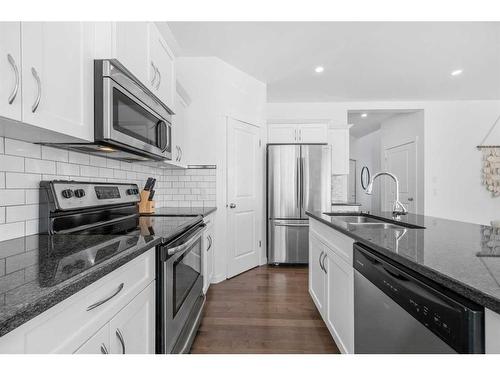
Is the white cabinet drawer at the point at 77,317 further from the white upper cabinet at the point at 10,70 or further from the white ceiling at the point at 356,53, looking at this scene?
the white ceiling at the point at 356,53

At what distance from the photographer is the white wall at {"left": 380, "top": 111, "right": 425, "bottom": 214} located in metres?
4.86

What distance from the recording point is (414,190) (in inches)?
198

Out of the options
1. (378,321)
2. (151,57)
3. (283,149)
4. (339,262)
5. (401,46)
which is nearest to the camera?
(378,321)

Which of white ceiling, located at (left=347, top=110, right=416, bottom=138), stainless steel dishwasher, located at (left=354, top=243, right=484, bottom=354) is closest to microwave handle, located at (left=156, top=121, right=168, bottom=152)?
stainless steel dishwasher, located at (left=354, top=243, right=484, bottom=354)

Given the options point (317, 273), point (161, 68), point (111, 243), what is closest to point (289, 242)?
point (317, 273)

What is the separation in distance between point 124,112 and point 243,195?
2182 millimetres

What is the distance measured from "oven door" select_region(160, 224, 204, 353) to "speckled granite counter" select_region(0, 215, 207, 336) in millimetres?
165

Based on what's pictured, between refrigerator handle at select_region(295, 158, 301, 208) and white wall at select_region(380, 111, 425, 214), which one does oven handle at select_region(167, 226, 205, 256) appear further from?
white wall at select_region(380, 111, 425, 214)

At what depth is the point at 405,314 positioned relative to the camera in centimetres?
88

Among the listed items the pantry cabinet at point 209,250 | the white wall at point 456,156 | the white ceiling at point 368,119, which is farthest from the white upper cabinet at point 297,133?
the pantry cabinet at point 209,250
